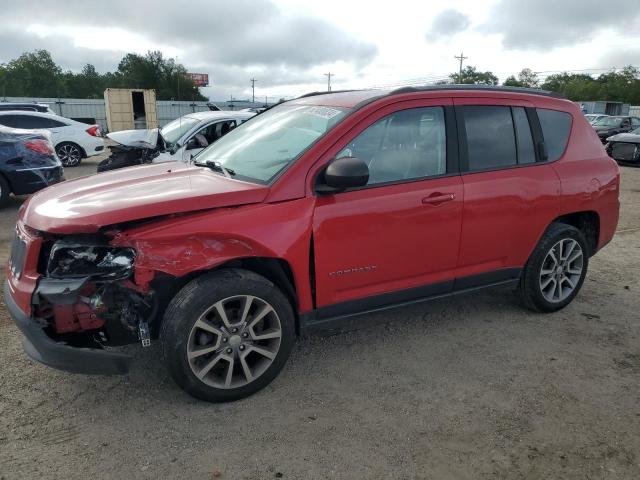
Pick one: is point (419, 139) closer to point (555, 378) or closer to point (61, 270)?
point (555, 378)

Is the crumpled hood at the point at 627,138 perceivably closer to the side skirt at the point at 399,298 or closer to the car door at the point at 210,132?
the car door at the point at 210,132

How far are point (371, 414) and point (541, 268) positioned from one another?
2.11 meters

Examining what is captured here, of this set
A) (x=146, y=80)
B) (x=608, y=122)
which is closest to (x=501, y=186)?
(x=608, y=122)

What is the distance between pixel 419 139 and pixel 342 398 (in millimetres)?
1805

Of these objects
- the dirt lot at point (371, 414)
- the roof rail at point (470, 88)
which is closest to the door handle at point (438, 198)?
the roof rail at point (470, 88)

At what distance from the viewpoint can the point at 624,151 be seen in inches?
631

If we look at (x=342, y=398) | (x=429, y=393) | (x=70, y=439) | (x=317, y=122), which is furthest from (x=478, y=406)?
(x=70, y=439)

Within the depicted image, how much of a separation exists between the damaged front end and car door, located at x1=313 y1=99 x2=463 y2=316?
3.55ft

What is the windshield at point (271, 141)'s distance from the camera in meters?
3.24

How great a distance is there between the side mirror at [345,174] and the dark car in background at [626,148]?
16.0m

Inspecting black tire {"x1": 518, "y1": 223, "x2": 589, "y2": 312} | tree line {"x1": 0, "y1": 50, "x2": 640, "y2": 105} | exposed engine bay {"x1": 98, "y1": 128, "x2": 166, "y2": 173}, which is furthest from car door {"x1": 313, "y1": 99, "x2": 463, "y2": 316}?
tree line {"x1": 0, "y1": 50, "x2": 640, "y2": 105}

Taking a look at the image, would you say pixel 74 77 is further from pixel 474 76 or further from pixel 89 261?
pixel 89 261

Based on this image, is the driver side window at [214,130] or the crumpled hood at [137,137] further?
the crumpled hood at [137,137]

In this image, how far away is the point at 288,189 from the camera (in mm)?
3008
